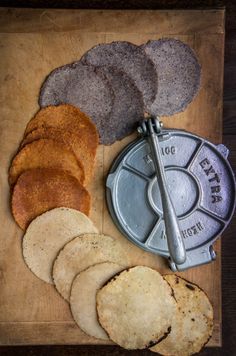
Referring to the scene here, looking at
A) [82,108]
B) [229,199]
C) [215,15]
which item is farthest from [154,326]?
[215,15]

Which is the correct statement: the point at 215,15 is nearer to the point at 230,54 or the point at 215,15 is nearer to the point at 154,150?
the point at 230,54

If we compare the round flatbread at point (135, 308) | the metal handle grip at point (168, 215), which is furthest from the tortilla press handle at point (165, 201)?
the round flatbread at point (135, 308)

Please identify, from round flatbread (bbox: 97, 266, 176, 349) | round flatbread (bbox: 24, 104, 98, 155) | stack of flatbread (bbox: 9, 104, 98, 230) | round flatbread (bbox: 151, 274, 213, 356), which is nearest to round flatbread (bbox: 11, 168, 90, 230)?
stack of flatbread (bbox: 9, 104, 98, 230)

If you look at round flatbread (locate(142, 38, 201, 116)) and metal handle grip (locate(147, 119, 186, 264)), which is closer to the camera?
metal handle grip (locate(147, 119, 186, 264))

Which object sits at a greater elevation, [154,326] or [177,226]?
[177,226]

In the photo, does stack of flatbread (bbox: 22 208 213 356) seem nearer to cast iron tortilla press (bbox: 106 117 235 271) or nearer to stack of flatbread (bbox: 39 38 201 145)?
cast iron tortilla press (bbox: 106 117 235 271)

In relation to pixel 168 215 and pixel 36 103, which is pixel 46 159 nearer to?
pixel 36 103

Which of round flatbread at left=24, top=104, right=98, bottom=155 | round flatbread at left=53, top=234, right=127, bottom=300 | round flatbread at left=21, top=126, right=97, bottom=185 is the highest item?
round flatbread at left=24, top=104, right=98, bottom=155
